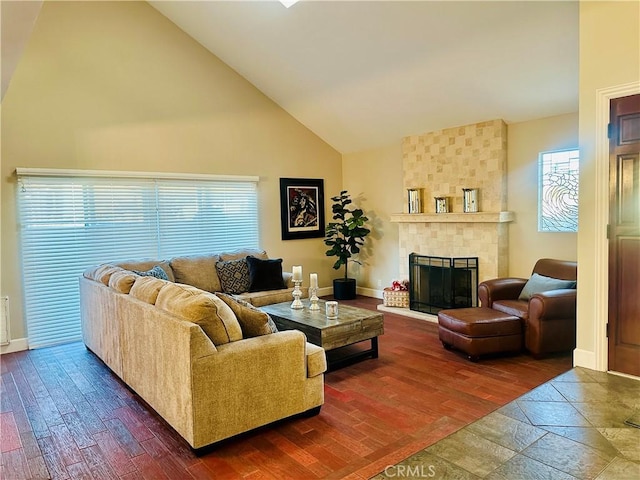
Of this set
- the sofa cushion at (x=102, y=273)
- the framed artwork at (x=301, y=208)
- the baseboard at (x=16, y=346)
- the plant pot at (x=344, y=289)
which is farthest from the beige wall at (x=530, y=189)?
the baseboard at (x=16, y=346)

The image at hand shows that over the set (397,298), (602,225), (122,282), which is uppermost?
(602,225)

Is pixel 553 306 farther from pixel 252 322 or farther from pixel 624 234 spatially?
pixel 252 322

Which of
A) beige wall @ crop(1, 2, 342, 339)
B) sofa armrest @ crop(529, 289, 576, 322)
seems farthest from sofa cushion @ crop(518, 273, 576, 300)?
beige wall @ crop(1, 2, 342, 339)

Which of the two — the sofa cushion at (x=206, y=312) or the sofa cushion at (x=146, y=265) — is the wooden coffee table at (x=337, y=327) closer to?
the sofa cushion at (x=206, y=312)

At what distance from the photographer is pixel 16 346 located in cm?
→ 477

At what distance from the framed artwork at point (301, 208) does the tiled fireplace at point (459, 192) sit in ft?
4.76

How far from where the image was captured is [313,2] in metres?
4.59

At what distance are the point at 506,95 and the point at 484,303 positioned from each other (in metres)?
2.32

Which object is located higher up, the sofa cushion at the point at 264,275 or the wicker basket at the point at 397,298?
the sofa cushion at the point at 264,275

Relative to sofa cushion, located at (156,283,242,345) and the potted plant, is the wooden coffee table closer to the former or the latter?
sofa cushion, located at (156,283,242,345)

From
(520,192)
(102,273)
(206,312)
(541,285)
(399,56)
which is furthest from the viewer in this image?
(520,192)

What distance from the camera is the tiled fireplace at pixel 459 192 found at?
5398 mm

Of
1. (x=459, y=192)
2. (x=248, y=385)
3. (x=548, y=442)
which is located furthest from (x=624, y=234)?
(x=248, y=385)

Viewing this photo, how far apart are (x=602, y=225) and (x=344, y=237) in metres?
4.21
